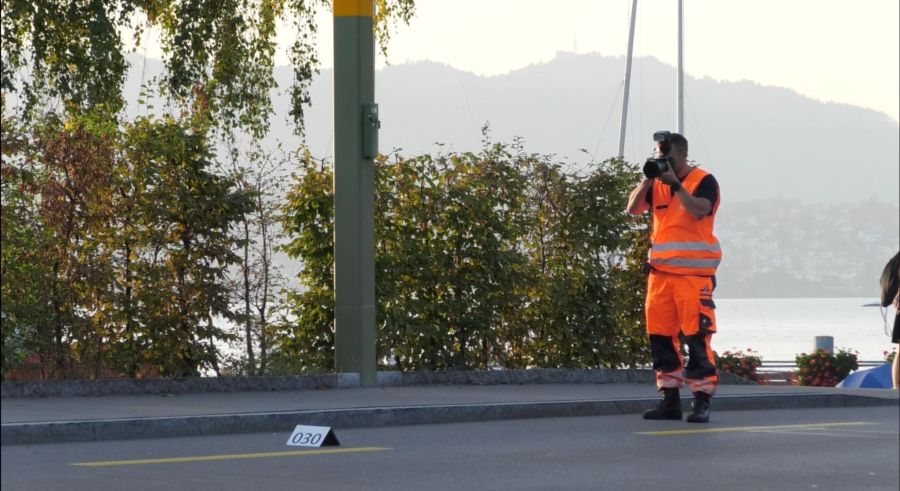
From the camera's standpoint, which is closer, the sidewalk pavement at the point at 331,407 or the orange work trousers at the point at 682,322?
the sidewalk pavement at the point at 331,407

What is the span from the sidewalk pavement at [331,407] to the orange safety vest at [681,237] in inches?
53.3

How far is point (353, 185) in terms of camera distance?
12883 mm

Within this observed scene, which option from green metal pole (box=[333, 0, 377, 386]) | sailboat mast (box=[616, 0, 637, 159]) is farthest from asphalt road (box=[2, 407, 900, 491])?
sailboat mast (box=[616, 0, 637, 159])

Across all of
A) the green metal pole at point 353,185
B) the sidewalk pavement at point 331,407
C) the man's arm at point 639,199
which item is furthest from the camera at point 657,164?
the green metal pole at point 353,185

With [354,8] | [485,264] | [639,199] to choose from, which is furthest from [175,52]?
[639,199]

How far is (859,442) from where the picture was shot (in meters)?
4.53

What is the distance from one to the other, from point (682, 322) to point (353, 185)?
4.16 metres

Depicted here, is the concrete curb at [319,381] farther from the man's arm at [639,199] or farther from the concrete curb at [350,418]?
the man's arm at [639,199]

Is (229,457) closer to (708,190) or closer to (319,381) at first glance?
(708,190)

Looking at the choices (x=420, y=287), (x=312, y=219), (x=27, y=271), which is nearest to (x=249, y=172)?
(x=312, y=219)

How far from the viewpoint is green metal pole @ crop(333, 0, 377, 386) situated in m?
12.8

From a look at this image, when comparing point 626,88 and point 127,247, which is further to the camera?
point 626,88

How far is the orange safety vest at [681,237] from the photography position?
31.2ft

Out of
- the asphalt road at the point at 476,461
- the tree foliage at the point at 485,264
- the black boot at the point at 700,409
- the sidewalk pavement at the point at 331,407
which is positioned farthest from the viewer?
the tree foliage at the point at 485,264
